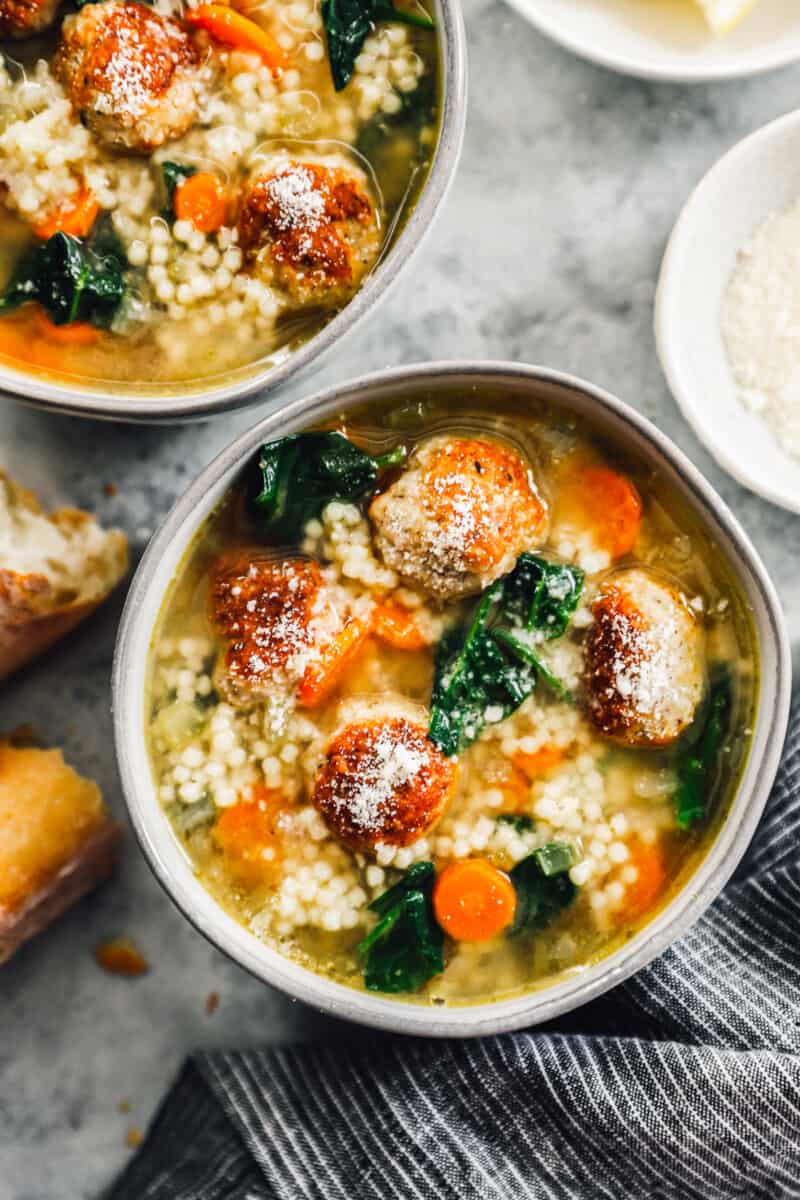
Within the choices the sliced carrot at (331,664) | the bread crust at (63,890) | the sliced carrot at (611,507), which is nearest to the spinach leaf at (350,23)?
the sliced carrot at (611,507)

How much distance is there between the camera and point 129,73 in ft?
7.19

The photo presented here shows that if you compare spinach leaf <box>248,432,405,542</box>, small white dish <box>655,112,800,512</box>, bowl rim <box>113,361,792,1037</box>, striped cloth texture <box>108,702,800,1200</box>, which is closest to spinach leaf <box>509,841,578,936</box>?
bowl rim <box>113,361,792,1037</box>

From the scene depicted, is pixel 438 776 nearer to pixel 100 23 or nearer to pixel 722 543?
pixel 722 543

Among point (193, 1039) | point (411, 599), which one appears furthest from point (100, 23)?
point (193, 1039)

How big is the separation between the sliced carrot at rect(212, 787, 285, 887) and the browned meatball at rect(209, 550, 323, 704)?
18 cm

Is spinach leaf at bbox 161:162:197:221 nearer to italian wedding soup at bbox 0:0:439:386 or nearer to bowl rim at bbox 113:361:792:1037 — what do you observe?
italian wedding soup at bbox 0:0:439:386

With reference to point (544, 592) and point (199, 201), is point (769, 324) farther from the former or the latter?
point (199, 201)

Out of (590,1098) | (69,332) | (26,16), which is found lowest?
(590,1098)

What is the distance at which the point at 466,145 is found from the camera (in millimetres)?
2721

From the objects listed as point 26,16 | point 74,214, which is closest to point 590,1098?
point 74,214

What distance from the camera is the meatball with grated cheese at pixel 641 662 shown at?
2219 mm

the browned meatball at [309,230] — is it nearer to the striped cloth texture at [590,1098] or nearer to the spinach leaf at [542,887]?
the spinach leaf at [542,887]

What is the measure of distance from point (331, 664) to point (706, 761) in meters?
0.69

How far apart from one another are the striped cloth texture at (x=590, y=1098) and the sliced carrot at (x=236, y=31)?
5.43 feet
